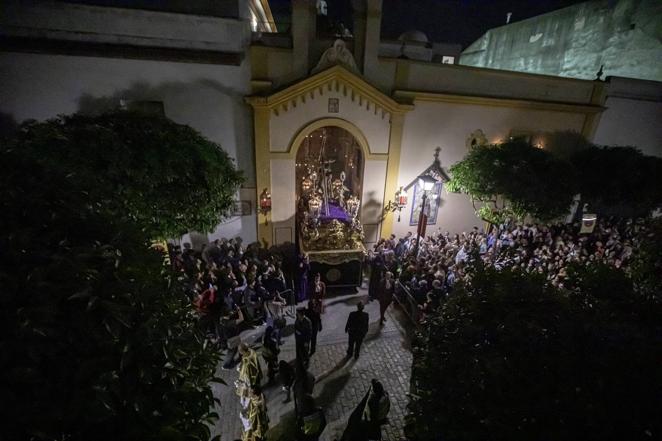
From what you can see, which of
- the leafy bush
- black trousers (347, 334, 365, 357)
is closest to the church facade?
the leafy bush

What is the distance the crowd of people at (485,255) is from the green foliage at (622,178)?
142cm

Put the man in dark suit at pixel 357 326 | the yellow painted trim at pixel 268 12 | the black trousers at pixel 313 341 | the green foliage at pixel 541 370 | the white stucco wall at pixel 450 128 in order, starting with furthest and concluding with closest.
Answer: the yellow painted trim at pixel 268 12 → the white stucco wall at pixel 450 128 → the black trousers at pixel 313 341 → the man in dark suit at pixel 357 326 → the green foliage at pixel 541 370

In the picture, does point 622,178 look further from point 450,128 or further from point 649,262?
point 649,262

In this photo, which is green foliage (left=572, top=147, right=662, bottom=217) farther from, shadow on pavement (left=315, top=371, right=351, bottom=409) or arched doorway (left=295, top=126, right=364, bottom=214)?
shadow on pavement (left=315, top=371, right=351, bottom=409)

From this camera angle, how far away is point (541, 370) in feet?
9.95

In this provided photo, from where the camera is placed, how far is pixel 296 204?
44.3 feet

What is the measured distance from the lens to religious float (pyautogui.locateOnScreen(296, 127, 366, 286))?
1089 centimetres

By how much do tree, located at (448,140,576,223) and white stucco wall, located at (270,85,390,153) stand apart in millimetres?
4158

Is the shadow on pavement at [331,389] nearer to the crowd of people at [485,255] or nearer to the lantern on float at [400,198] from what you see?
the crowd of people at [485,255]

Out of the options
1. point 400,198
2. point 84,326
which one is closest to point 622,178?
point 400,198

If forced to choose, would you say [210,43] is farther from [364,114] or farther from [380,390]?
[380,390]

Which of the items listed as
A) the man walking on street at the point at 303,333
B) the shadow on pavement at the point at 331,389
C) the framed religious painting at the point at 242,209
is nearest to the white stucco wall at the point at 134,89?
the framed religious painting at the point at 242,209

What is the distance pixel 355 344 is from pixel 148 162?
6.90 m

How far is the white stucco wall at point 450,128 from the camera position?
1320 cm
